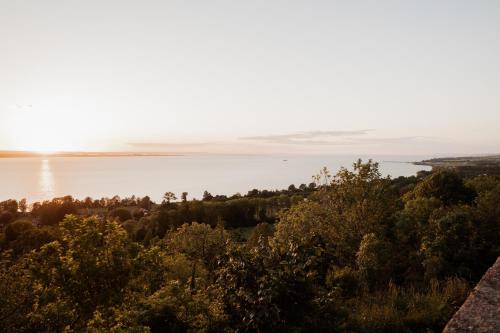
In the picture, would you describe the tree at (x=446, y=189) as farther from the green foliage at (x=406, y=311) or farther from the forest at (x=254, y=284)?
the green foliage at (x=406, y=311)

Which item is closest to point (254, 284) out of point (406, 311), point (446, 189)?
point (406, 311)

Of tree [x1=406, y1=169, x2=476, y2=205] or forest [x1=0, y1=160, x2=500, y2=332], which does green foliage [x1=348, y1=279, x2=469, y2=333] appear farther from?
tree [x1=406, y1=169, x2=476, y2=205]

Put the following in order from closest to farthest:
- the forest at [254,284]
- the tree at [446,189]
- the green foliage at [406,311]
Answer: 1. the forest at [254,284]
2. the green foliage at [406,311]
3. the tree at [446,189]

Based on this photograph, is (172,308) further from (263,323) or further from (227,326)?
(263,323)

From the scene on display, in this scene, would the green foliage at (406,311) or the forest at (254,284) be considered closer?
the forest at (254,284)

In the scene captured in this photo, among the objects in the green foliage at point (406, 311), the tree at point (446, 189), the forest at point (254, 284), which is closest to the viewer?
the forest at point (254, 284)

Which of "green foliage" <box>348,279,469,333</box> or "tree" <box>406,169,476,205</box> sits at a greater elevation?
"tree" <box>406,169,476,205</box>

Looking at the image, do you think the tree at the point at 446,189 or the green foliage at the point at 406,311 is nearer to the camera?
the green foliage at the point at 406,311

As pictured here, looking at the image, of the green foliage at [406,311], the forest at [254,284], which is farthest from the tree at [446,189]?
the green foliage at [406,311]

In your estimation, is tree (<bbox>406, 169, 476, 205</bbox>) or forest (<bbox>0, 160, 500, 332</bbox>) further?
tree (<bbox>406, 169, 476, 205</bbox>)

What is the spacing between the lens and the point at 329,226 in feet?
75.8

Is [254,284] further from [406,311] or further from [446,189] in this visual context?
[446,189]

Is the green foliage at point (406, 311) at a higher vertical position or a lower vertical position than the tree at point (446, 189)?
lower

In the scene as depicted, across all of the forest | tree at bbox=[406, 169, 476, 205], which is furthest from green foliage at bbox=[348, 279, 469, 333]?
tree at bbox=[406, 169, 476, 205]
